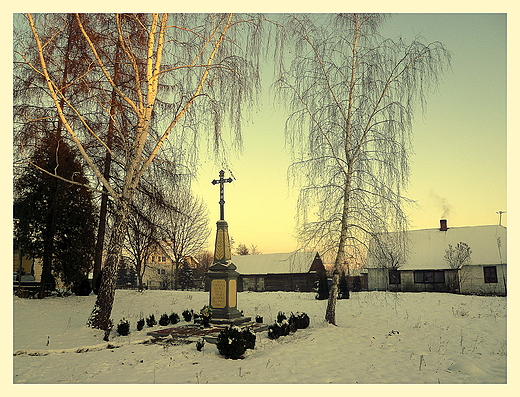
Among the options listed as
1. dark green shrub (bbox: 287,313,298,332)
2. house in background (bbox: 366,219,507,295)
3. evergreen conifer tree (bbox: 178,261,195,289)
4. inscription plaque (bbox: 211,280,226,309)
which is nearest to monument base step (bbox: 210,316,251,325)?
inscription plaque (bbox: 211,280,226,309)

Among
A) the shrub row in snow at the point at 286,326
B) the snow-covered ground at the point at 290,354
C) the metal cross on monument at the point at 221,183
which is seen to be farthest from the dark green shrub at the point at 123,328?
the metal cross on monument at the point at 221,183

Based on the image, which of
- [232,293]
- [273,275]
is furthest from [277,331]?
[273,275]

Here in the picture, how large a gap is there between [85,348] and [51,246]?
920 centimetres

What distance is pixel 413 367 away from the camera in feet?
24.5

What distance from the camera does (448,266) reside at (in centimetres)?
2708

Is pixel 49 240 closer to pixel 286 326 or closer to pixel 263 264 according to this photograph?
pixel 286 326

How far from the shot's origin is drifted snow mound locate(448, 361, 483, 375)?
705 cm

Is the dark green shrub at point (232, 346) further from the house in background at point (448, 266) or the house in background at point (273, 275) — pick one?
the house in background at point (273, 275)

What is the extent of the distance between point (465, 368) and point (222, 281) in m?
6.91

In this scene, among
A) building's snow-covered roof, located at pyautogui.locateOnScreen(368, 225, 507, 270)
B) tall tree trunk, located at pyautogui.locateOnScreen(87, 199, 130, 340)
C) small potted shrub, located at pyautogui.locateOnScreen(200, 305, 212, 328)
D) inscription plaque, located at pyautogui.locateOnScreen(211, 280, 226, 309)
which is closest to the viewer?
tall tree trunk, located at pyautogui.locateOnScreen(87, 199, 130, 340)

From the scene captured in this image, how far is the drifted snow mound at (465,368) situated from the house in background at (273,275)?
23395mm

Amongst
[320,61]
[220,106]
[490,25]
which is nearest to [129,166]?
[220,106]

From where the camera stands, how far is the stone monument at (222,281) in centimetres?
1210

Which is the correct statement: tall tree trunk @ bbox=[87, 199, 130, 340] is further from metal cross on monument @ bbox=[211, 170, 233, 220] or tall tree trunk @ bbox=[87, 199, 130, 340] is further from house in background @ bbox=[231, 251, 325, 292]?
house in background @ bbox=[231, 251, 325, 292]
